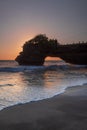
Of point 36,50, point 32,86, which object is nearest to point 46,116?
point 32,86

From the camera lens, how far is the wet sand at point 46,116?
19.2ft

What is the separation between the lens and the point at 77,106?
26.6 ft

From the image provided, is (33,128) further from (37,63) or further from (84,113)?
(37,63)

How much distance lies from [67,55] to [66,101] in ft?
176

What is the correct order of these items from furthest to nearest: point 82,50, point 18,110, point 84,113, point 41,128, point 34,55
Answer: point 82,50 → point 34,55 → point 18,110 → point 84,113 → point 41,128

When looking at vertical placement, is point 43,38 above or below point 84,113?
above

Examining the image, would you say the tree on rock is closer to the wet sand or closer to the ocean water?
the ocean water

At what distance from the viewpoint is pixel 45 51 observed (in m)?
60.1

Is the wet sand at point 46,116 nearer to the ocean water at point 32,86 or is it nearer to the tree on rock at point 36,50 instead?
the ocean water at point 32,86

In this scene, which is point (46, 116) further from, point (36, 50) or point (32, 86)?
point (36, 50)

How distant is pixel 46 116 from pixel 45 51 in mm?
53458

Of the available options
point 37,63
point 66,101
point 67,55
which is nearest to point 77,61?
point 67,55

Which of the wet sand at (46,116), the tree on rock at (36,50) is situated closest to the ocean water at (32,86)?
the wet sand at (46,116)

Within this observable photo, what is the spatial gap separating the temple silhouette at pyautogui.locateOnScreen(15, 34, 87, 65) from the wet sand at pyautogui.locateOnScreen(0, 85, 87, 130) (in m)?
49.5
